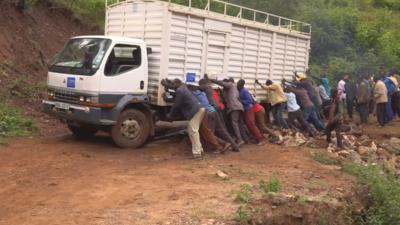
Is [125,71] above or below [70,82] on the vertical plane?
above

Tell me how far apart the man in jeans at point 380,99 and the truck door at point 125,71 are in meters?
7.70

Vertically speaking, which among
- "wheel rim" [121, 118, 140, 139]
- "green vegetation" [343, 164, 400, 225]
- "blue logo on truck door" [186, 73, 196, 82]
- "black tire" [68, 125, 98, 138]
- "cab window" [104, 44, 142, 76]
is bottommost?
"green vegetation" [343, 164, 400, 225]

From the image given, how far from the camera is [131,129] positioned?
31.7ft

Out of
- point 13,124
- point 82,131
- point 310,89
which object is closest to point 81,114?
point 82,131

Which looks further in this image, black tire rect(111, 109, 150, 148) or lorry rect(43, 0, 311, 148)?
black tire rect(111, 109, 150, 148)

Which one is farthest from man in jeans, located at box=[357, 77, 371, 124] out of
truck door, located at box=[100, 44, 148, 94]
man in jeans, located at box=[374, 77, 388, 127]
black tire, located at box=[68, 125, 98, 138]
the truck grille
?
the truck grille

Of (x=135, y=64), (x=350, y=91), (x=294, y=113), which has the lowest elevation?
(x=294, y=113)

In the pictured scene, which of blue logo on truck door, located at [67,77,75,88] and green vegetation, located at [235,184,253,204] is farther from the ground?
blue logo on truck door, located at [67,77,75,88]

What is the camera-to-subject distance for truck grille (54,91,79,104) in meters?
9.18

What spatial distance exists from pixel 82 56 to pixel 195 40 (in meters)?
2.36

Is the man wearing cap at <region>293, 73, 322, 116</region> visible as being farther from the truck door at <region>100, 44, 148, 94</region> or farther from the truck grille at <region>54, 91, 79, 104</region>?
the truck grille at <region>54, 91, 79, 104</region>

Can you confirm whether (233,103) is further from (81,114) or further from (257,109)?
(81,114)

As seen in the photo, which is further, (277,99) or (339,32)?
(339,32)

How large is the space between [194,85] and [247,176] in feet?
9.39
